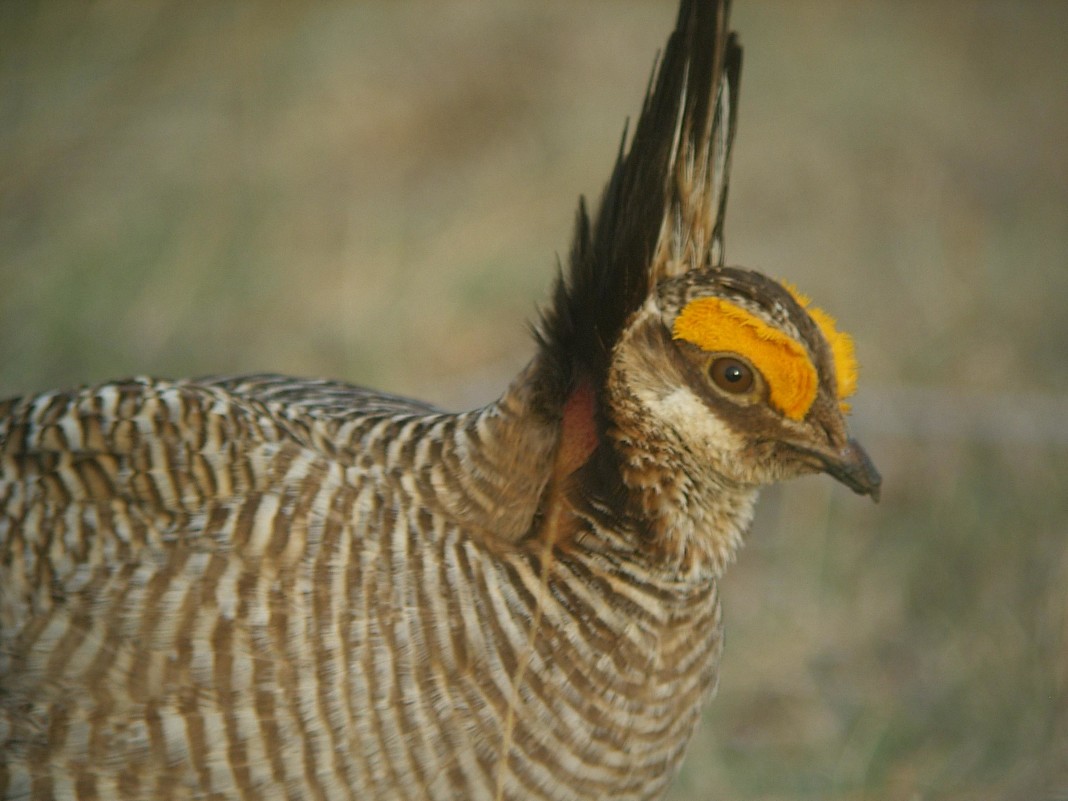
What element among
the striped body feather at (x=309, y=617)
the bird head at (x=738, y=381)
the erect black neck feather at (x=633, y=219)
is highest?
the erect black neck feather at (x=633, y=219)

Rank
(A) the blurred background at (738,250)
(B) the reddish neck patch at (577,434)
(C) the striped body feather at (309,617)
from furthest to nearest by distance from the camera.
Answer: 1. (A) the blurred background at (738,250)
2. (B) the reddish neck patch at (577,434)
3. (C) the striped body feather at (309,617)

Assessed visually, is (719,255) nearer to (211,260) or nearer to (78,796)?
(78,796)

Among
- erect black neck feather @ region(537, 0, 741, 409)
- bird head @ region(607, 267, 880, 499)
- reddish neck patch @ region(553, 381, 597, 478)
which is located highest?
erect black neck feather @ region(537, 0, 741, 409)

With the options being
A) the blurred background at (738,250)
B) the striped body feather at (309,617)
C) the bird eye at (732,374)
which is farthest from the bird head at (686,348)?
the blurred background at (738,250)

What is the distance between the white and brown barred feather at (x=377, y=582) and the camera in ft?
6.54

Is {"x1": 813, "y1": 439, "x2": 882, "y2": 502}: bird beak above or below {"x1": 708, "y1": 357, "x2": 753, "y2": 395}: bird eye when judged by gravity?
below

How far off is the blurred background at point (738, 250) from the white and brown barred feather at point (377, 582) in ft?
2.91

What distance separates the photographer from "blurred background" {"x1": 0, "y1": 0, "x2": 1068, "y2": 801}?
11.4 feet

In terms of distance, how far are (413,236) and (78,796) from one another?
150 inches

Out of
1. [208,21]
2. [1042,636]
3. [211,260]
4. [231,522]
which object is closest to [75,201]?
[211,260]

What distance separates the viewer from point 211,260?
4992mm

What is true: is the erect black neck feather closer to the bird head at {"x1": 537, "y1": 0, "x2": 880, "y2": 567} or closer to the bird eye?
the bird head at {"x1": 537, "y1": 0, "x2": 880, "y2": 567}

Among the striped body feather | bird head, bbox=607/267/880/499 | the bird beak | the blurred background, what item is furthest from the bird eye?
the blurred background

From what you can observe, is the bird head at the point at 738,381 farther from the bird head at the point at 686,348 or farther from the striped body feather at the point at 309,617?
the striped body feather at the point at 309,617
